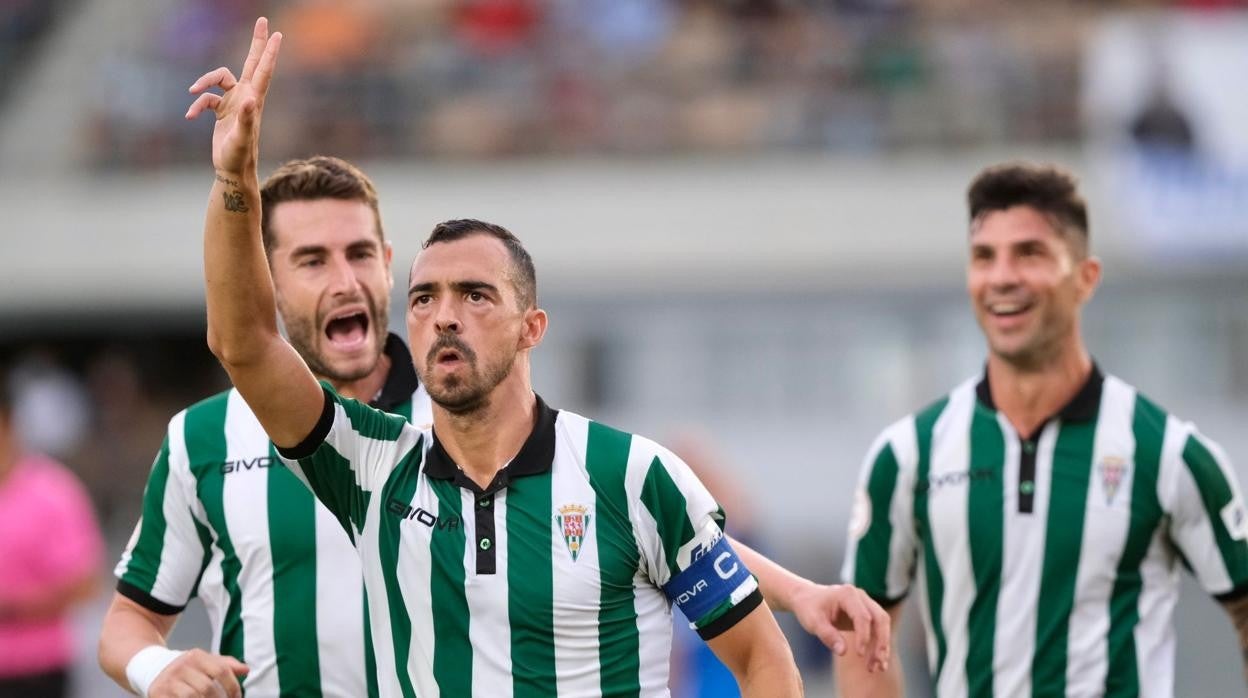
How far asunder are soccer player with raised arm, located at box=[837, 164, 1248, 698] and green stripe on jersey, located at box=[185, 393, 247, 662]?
1.51 m

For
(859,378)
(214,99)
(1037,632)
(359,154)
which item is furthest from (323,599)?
(859,378)

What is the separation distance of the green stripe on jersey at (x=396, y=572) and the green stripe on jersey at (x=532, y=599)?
0.22 meters

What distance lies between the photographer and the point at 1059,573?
4.95 meters

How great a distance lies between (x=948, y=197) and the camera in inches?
659

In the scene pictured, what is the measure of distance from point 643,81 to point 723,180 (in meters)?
1.09

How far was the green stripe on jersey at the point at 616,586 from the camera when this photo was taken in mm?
3826

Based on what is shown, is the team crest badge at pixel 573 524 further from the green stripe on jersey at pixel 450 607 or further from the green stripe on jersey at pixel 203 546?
the green stripe on jersey at pixel 203 546

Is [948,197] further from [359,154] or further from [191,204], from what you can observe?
[191,204]

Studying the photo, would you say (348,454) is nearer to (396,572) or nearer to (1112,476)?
(396,572)

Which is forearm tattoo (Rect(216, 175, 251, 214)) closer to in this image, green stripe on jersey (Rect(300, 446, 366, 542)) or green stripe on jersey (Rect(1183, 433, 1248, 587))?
green stripe on jersey (Rect(300, 446, 366, 542))

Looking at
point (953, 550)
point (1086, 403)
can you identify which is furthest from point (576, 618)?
point (1086, 403)

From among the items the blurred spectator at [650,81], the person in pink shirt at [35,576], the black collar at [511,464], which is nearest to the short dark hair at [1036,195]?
the black collar at [511,464]

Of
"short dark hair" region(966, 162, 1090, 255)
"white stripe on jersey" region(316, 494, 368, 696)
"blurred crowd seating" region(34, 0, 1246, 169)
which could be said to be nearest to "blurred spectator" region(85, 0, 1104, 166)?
"blurred crowd seating" region(34, 0, 1246, 169)

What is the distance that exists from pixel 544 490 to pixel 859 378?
14534 mm
